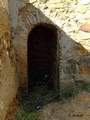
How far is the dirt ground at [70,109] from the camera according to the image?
5.41m

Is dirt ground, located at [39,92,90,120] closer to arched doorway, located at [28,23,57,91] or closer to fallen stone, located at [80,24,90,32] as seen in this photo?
arched doorway, located at [28,23,57,91]

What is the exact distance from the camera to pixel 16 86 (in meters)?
5.56

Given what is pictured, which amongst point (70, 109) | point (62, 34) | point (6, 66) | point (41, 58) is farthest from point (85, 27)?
point (6, 66)

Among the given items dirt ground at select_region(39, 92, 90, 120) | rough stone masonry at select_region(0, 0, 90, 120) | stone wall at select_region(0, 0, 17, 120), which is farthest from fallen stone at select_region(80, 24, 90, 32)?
stone wall at select_region(0, 0, 17, 120)

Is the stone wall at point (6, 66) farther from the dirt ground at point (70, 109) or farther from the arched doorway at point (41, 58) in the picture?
the arched doorway at point (41, 58)

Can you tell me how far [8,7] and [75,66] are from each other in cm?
138

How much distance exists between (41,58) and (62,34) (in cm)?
60

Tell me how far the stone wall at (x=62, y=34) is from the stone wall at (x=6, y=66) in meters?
0.32

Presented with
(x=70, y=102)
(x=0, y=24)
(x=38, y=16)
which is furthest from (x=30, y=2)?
(x=70, y=102)

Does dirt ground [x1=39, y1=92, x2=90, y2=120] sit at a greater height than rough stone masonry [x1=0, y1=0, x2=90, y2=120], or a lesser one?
lesser

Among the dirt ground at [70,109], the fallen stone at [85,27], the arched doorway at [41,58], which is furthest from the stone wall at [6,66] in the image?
the fallen stone at [85,27]

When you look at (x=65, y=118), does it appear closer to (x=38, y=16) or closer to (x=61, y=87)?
(x=61, y=87)

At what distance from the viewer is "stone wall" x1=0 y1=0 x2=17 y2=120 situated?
4562mm

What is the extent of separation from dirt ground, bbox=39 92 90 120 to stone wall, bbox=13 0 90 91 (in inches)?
15.1
